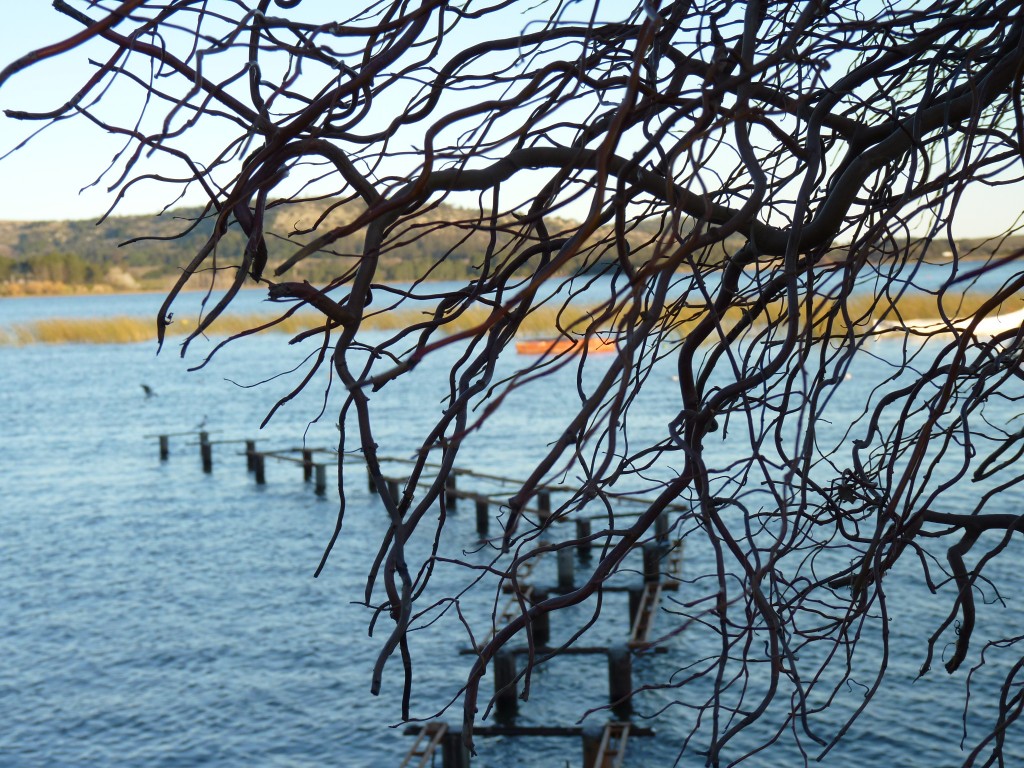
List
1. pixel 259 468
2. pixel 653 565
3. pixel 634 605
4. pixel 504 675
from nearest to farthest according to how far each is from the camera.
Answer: pixel 653 565, pixel 504 675, pixel 634 605, pixel 259 468

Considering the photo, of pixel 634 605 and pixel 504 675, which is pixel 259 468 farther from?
pixel 504 675

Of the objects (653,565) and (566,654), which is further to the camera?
(566,654)

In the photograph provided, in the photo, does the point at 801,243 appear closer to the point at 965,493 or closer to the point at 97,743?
the point at 97,743

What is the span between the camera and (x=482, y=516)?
24688 millimetres

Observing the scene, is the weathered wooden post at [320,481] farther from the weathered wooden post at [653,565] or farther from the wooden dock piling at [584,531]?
the weathered wooden post at [653,565]

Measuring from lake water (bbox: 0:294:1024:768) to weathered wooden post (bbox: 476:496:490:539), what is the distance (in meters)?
0.64

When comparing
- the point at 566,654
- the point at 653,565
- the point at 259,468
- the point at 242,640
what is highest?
the point at 653,565

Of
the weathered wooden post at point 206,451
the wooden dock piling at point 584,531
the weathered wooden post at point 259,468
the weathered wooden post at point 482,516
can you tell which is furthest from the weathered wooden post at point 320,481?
the wooden dock piling at point 584,531

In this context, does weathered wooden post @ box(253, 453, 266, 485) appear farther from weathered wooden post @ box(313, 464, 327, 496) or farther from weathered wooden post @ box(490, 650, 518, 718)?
weathered wooden post @ box(490, 650, 518, 718)

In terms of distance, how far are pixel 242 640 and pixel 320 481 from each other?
1111 centimetres

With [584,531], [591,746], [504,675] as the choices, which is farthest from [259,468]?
[591,746]

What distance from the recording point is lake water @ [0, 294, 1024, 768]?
48.6ft

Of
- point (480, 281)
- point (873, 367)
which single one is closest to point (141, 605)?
point (480, 281)

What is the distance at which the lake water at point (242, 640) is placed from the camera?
583 inches
